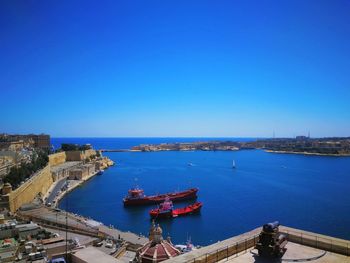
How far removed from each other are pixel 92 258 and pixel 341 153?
130 meters

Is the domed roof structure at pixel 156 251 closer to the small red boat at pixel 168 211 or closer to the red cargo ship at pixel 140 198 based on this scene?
the small red boat at pixel 168 211

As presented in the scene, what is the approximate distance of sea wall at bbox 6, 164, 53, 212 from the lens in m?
27.4

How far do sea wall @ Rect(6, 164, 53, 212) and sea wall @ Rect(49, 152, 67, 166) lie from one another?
52.9ft

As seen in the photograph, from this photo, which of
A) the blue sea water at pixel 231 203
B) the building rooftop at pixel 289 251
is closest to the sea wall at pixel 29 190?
the blue sea water at pixel 231 203

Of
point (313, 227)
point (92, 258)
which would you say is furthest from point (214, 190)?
point (92, 258)

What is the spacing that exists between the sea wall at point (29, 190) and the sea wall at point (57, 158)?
16.1m

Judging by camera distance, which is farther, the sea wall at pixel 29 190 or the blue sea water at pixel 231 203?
the blue sea water at pixel 231 203

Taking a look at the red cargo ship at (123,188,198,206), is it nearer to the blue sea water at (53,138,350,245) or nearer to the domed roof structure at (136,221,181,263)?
the blue sea water at (53,138,350,245)

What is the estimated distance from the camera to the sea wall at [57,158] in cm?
6184

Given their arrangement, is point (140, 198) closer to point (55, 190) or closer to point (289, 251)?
point (55, 190)

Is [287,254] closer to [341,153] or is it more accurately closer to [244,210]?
[244,210]

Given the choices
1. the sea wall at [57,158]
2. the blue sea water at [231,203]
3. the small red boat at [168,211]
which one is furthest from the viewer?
the sea wall at [57,158]

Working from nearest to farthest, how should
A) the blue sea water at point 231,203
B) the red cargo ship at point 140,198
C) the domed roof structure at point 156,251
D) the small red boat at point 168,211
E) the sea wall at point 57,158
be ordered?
the domed roof structure at point 156,251
the blue sea water at point 231,203
the small red boat at point 168,211
the red cargo ship at point 140,198
the sea wall at point 57,158

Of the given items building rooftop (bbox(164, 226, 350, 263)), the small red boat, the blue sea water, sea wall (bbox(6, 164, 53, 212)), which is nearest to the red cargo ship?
the blue sea water
